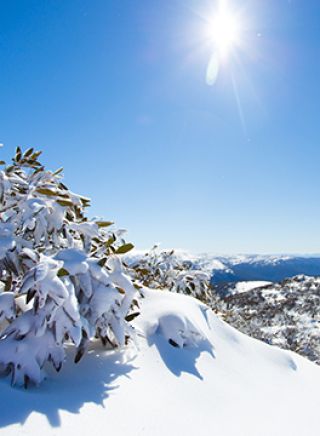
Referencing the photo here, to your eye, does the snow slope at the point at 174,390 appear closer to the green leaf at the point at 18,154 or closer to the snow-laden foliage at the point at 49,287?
the snow-laden foliage at the point at 49,287

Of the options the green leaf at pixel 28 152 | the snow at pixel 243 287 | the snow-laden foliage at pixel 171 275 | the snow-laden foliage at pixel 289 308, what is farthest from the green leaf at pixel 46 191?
the snow at pixel 243 287

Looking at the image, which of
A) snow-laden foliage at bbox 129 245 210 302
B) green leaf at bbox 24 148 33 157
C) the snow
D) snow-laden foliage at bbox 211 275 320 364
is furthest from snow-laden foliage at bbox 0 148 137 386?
the snow

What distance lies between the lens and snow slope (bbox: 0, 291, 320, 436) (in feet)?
5.32

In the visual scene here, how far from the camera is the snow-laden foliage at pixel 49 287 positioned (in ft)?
6.01

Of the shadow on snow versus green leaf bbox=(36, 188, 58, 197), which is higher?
green leaf bbox=(36, 188, 58, 197)

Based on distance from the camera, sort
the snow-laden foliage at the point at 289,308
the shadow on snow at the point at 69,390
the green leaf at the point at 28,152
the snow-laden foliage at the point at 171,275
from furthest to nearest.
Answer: the snow-laden foliage at the point at 289,308, the snow-laden foliage at the point at 171,275, the green leaf at the point at 28,152, the shadow on snow at the point at 69,390

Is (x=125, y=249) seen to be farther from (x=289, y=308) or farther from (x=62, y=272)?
(x=289, y=308)

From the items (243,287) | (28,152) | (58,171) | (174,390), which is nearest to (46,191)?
(58,171)

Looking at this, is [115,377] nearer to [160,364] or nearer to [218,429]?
[160,364]

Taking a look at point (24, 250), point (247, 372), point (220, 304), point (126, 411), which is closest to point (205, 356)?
point (247, 372)

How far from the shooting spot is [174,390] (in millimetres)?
2188

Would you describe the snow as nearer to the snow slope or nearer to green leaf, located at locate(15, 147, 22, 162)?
the snow slope

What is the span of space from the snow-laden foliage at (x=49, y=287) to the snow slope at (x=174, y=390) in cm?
19

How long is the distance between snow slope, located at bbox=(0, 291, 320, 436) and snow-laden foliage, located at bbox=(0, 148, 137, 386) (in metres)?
0.19
